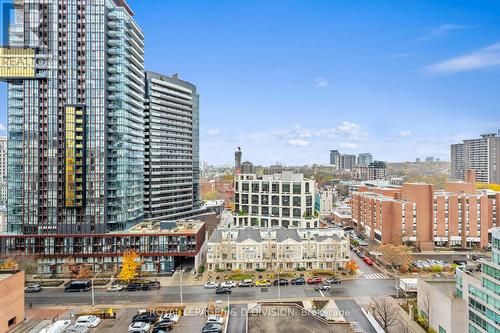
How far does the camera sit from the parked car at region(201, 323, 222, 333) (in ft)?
112

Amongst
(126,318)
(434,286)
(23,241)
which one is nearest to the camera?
(434,286)

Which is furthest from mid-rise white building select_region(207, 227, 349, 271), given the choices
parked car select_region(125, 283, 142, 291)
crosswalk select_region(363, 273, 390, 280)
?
parked car select_region(125, 283, 142, 291)

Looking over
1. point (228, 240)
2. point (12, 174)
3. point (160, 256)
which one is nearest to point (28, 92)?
point (12, 174)

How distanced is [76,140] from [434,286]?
188 ft

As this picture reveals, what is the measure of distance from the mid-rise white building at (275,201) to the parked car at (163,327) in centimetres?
4355

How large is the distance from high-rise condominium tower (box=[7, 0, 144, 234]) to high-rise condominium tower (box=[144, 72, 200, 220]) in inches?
712

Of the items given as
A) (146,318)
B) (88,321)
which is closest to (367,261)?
(146,318)

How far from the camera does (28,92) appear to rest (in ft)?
188

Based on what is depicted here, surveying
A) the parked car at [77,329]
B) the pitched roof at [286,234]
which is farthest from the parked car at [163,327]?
the pitched roof at [286,234]

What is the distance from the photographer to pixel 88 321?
3650cm

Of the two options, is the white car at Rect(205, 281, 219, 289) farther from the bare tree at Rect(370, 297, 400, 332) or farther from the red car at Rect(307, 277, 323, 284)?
the bare tree at Rect(370, 297, 400, 332)

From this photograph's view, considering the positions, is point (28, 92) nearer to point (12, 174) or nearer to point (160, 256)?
point (12, 174)

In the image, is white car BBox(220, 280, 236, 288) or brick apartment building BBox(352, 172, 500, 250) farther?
brick apartment building BBox(352, 172, 500, 250)

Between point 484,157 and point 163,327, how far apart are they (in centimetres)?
19813
